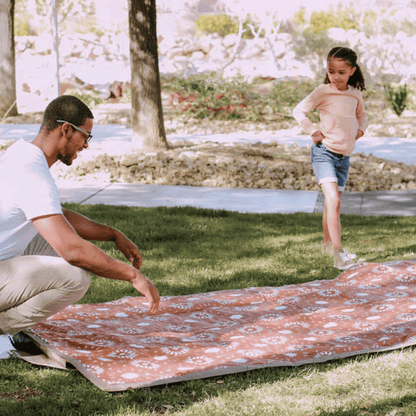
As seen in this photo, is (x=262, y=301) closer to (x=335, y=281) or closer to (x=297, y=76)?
(x=335, y=281)

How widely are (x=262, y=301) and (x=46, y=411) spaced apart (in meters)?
2.00

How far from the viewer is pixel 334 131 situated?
571cm

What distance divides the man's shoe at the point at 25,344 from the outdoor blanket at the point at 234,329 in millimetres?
61

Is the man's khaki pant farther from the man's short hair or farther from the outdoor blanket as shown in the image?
the man's short hair

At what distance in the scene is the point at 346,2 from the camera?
3031cm

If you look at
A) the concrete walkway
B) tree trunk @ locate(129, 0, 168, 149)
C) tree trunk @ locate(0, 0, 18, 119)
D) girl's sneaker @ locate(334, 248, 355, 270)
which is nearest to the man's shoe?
girl's sneaker @ locate(334, 248, 355, 270)

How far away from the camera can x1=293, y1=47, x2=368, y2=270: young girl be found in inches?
222

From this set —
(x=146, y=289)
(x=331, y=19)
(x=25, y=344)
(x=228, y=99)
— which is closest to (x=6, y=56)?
(x=228, y=99)

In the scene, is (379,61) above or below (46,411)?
above

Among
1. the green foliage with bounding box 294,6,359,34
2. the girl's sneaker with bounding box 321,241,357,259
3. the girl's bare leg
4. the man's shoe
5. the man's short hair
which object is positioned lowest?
the girl's sneaker with bounding box 321,241,357,259

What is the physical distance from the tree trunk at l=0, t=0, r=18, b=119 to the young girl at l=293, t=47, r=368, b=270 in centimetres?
1088

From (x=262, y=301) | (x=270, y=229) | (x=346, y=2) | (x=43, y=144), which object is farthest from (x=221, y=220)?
(x=346, y=2)

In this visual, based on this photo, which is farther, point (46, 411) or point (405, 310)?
point (405, 310)

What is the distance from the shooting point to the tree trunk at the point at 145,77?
1007 centimetres
